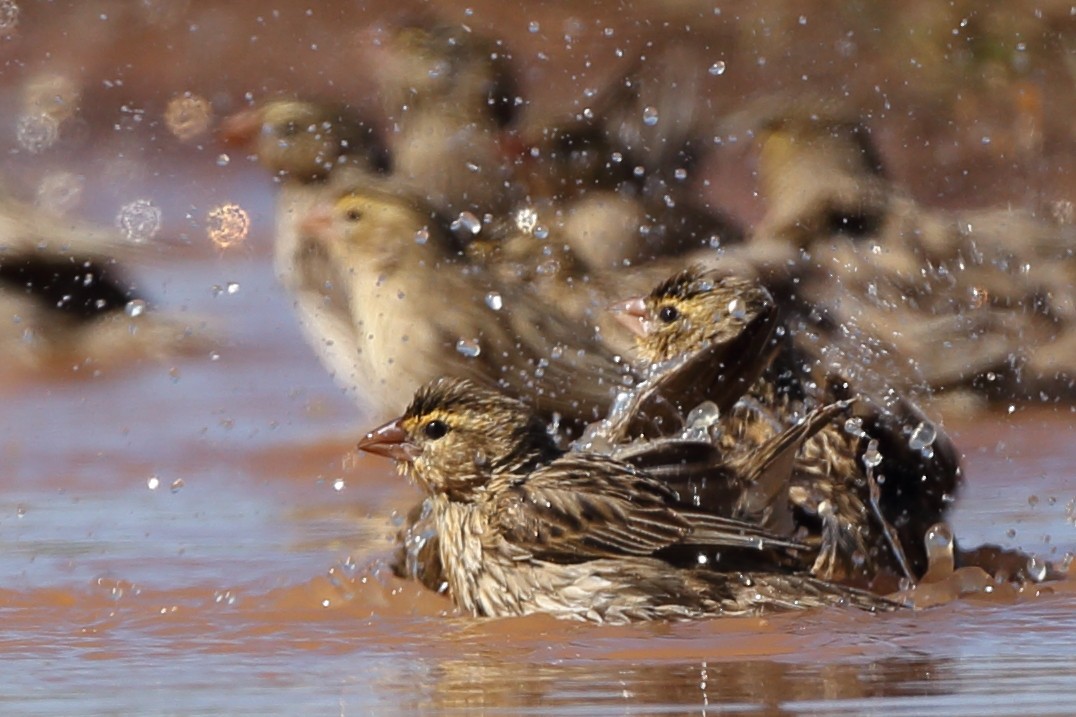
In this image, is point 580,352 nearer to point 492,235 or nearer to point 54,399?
point 492,235

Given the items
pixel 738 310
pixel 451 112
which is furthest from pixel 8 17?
pixel 738 310

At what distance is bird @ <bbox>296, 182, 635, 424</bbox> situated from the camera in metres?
7.36

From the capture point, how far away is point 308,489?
7.51 metres

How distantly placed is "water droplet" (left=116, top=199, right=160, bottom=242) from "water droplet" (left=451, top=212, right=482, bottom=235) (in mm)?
2321

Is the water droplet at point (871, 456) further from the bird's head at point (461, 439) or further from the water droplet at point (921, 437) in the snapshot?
the bird's head at point (461, 439)

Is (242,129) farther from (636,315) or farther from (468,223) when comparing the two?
(636,315)

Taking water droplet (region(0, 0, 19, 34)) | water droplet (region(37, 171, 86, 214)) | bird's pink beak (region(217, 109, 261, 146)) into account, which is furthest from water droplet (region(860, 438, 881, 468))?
water droplet (region(0, 0, 19, 34))

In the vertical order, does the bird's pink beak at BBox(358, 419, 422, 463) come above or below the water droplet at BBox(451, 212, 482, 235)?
below

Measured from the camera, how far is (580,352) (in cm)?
746

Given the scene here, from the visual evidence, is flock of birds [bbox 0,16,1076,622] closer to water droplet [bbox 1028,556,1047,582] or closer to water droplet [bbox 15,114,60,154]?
water droplet [bbox 1028,556,1047,582]

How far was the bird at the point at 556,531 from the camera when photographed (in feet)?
16.4

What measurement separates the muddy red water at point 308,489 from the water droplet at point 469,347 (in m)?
0.51

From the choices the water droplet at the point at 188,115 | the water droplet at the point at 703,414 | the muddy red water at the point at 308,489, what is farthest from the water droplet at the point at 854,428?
the water droplet at the point at 188,115

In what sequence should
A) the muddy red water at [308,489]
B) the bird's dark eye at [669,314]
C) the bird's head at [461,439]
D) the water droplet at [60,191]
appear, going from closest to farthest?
1. the muddy red water at [308,489]
2. the bird's head at [461,439]
3. the bird's dark eye at [669,314]
4. the water droplet at [60,191]
